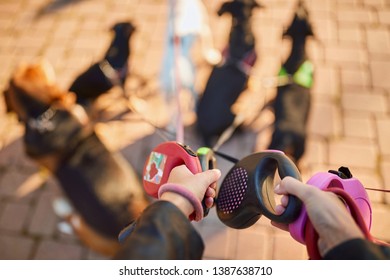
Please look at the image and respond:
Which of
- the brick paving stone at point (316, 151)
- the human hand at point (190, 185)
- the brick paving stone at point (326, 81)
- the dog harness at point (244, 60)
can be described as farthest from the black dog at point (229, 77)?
the human hand at point (190, 185)

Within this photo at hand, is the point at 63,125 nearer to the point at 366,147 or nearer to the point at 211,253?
the point at 211,253

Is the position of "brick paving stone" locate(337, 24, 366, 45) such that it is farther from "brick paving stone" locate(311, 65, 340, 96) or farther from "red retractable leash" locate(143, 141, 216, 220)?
"red retractable leash" locate(143, 141, 216, 220)

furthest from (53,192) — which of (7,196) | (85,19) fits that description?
(85,19)

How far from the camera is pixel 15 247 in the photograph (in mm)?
2615

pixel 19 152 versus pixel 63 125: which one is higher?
pixel 63 125

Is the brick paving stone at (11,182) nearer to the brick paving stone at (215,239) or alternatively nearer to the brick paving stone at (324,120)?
the brick paving stone at (215,239)

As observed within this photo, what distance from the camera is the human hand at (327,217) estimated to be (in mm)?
894

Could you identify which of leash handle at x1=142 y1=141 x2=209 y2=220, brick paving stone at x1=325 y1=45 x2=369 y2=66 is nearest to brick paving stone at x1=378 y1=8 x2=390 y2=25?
brick paving stone at x1=325 y1=45 x2=369 y2=66

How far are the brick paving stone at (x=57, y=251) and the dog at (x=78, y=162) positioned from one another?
0.13m

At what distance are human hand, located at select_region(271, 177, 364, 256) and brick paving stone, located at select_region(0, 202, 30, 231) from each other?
2.46 metres

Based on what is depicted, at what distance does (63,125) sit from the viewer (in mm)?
2432

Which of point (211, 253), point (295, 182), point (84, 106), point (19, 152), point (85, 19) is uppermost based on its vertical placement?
point (295, 182)

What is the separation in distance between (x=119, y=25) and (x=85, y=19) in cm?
102

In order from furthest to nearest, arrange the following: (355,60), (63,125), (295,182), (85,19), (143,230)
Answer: (85,19) < (355,60) < (63,125) < (295,182) < (143,230)
